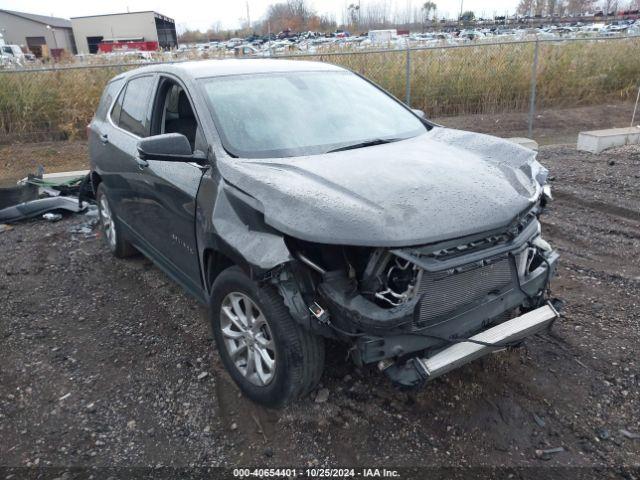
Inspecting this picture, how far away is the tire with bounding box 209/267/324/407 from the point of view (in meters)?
2.60

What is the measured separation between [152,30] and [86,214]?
5636cm

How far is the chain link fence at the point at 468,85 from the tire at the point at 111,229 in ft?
21.5

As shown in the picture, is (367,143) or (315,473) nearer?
(315,473)

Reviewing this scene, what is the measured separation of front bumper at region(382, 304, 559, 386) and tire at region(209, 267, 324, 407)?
426 millimetres

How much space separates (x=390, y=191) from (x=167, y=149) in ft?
4.52

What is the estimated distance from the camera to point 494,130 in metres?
11.9

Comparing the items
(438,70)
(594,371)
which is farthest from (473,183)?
(438,70)

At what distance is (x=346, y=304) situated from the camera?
2.39 metres

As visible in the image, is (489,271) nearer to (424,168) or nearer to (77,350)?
(424,168)

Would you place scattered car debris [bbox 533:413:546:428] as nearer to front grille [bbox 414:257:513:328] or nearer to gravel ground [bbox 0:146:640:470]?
gravel ground [bbox 0:146:640:470]

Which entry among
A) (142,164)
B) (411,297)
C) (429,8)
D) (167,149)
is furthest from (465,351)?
(429,8)

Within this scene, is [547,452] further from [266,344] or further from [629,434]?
[266,344]

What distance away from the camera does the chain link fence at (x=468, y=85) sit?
37.4ft

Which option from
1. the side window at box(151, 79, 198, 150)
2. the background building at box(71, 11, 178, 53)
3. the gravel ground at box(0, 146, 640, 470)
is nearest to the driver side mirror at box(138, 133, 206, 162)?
the side window at box(151, 79, 198, 150)
